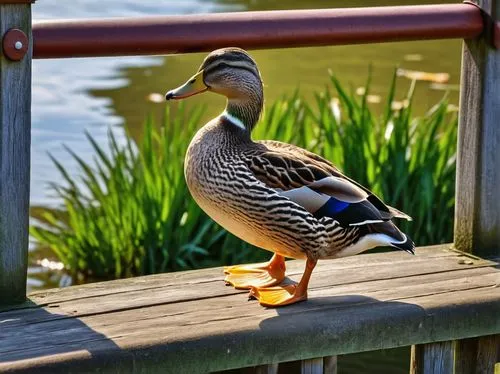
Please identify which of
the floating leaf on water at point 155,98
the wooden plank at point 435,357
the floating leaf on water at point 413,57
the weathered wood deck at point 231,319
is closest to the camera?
the weathered wood deck at point 231,319

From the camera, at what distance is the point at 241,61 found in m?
3.75

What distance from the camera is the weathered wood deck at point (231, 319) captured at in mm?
3336

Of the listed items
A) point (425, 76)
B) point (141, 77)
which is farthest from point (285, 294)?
point (425, 76)

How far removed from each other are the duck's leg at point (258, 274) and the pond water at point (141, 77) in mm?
3137

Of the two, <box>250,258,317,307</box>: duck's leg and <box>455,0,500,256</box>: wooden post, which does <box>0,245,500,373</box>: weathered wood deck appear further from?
<box>455,0,500,256</box>: wooden post

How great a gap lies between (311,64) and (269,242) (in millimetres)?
6184

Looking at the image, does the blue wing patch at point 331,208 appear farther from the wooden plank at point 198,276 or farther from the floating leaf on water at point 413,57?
the floating leaf on water at point 413,57

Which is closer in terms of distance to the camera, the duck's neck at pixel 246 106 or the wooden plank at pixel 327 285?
the wooden plank at pixel 327 285

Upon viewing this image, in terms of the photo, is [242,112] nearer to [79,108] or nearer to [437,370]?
[437,370]

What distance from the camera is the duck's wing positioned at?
12.1ft

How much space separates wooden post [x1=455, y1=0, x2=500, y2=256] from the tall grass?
157 centimetres

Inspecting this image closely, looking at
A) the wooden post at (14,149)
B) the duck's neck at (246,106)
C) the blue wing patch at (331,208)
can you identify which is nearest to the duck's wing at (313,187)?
the blue wing patch at (331,208)

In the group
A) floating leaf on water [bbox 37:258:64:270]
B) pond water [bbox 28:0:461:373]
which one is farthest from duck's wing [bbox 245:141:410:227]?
pond water [bbox 28:0:461:373]

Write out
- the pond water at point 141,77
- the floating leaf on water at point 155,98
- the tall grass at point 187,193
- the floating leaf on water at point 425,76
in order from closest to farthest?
the tall grass at point 187,193 → the pond water at point 141,77 → the floating leaf on water at point 155,98 → the floating leaf on water at point 425,76
